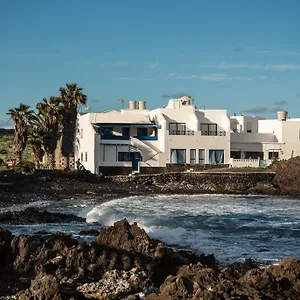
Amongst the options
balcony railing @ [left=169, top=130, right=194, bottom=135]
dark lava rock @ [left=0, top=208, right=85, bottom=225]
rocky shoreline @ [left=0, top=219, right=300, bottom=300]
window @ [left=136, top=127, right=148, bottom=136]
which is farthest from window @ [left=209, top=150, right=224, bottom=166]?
rocky shoreline @ [left=0, top=219, right=300, bottom=300]

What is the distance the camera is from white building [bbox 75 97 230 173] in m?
58.4

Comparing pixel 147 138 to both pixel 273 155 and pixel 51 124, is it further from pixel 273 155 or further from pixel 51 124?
pixel 273 155

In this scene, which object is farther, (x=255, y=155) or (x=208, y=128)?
(x=255, y=155)

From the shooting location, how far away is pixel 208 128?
61094 mm

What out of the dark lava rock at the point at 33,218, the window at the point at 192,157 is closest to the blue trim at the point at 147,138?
the window at the point at 192,157

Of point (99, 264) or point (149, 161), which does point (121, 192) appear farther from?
point (99, 264)

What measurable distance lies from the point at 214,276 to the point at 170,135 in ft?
160

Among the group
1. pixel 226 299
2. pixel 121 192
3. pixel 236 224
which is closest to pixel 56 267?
pixel 226 299

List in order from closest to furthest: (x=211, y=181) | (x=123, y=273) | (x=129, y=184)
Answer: (x=123, y=273) → (x=129, y=184) → (x=211, y=181)

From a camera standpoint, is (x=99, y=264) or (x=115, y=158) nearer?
(x=99, y=264)

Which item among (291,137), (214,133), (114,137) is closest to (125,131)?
(114,137)

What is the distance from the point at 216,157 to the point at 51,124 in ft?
54.7

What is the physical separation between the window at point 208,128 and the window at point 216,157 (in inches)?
75.1

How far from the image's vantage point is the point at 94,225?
77.9 ft
